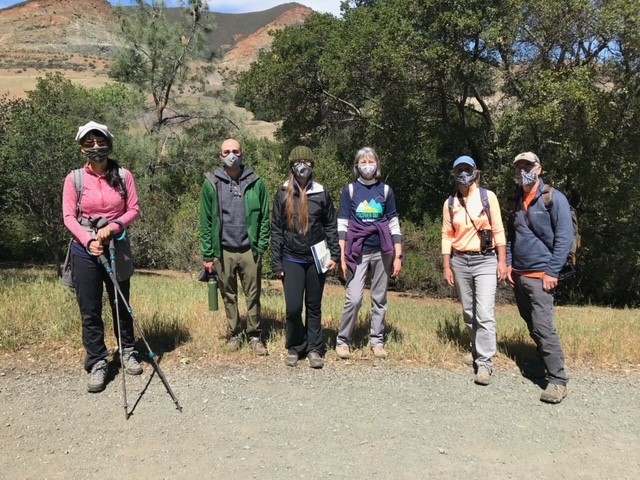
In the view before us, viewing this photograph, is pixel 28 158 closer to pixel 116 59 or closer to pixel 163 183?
pixel 163 183

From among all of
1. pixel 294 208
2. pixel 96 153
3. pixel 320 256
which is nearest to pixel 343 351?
pixel 320 256

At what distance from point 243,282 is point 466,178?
2.30 metres

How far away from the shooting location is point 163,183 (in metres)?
25.2

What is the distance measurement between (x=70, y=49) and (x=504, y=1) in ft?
504

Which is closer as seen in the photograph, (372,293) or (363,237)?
(363,237)

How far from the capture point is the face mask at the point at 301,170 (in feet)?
16.3

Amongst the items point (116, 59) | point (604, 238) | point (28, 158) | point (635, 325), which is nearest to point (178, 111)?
point (116, 59)

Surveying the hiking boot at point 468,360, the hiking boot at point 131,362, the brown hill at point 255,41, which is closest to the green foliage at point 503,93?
the hiking boot at point 468,360

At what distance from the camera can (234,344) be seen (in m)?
5.14

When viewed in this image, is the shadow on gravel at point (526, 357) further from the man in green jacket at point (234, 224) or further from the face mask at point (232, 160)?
the face mask at point (232, 160)

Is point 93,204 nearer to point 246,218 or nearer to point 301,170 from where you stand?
point 246,218

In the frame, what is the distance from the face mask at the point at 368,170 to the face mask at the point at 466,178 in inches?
30.7

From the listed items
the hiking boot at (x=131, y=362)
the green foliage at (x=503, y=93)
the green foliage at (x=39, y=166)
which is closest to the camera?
the hiking boot at (x=131, y=362)

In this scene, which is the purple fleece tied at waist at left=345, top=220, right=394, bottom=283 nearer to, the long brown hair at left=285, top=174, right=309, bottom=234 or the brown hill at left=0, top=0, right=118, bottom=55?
the long brown hair at left=285, top=174, right=309, bottom=234
